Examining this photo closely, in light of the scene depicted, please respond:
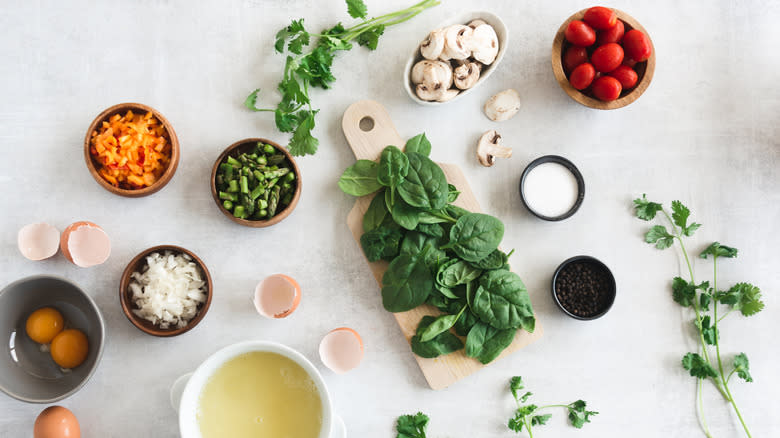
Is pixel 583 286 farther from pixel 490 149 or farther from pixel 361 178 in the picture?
pixel 361 178

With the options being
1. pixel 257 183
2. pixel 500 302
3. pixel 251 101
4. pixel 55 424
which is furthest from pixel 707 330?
pixel 55 424

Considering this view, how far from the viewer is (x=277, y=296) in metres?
1.72

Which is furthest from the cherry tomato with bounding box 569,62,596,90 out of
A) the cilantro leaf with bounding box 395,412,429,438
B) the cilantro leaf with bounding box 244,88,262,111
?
the cilantro leaf with bounding box 395,412,429,438

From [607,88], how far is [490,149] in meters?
0.40

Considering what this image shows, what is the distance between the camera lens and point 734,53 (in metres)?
1.92

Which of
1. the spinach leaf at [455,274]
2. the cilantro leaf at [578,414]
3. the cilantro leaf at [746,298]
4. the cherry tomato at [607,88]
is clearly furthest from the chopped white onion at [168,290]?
the cilantro leaf at [746,298]

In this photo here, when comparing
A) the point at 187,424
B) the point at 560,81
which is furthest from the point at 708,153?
the point at 187,424

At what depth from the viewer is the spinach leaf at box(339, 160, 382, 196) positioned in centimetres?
172

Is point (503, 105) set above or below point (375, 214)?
above

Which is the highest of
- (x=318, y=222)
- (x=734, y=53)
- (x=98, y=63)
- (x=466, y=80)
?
(x=734, y=53)

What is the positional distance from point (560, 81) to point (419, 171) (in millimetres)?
528

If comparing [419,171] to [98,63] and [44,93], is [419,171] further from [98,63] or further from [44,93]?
[44,93]

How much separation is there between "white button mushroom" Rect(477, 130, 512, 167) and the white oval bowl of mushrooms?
0.17 metres

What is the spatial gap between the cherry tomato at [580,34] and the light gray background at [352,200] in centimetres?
18
